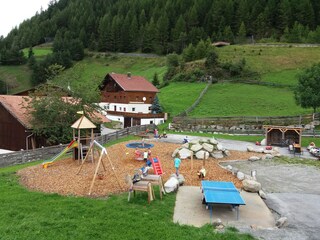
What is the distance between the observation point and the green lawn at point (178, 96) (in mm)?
55912

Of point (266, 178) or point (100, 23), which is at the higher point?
point (100, 23)

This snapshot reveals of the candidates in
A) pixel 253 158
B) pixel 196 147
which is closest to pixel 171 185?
pixel 196 147

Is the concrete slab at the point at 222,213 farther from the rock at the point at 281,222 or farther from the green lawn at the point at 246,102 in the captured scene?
the green lawn at the point at 246,102

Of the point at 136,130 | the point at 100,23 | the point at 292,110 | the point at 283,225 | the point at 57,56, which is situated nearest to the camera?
the point at 283,225

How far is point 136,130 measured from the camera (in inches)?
1564

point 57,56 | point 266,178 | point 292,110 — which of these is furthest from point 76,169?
point 57,56

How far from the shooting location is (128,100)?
5544cm

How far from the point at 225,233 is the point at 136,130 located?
30476mm

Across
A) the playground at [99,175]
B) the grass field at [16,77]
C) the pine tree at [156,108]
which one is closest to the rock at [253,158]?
the playground at [99,175]

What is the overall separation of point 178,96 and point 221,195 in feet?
169

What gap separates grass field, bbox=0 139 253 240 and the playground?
118cm

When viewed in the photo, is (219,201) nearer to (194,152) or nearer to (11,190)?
(11,190)

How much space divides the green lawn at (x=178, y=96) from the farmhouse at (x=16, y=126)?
23.0m

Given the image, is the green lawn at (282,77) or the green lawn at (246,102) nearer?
the green lawn at (246,102)
